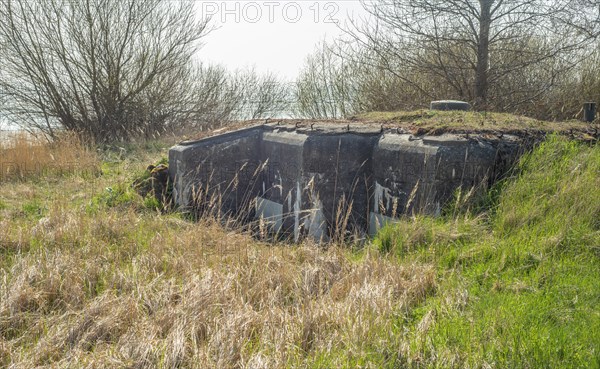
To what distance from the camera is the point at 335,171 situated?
546cm

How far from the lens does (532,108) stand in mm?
10430

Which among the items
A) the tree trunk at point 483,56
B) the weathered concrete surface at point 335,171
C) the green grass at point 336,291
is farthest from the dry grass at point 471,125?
the tree trunk at point 483,56

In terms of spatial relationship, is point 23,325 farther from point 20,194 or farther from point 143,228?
point 20,194

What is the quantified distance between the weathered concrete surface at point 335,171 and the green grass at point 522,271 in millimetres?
345

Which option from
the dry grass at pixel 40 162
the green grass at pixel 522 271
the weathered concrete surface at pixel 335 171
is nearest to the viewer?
the green grass at pixel 522 271

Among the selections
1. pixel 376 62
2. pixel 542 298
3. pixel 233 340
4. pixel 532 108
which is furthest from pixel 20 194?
pixel 532 108

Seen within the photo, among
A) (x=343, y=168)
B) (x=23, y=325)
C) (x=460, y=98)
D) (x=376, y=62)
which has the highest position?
(x=376, y=62)

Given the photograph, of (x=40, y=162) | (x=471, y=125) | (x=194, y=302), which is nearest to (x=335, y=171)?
(x=471, y=125)

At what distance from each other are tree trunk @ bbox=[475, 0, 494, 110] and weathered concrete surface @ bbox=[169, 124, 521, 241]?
5221 mm

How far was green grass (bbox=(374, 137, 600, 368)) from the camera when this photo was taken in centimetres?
255

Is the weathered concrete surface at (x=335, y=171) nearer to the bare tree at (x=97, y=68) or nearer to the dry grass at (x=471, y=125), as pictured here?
the dry grass at (x=471, y=125)

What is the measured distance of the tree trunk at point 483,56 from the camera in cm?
968

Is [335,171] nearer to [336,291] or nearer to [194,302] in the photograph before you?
[336,291]

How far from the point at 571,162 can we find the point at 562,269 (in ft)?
5.49
